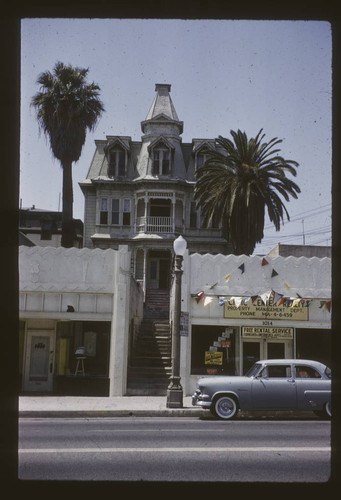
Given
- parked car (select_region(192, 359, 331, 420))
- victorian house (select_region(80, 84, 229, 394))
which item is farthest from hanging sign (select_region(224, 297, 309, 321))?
victorian house (select_region(80, 84, 229, 394))

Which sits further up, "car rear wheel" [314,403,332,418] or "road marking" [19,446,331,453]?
"road marking" [19,446,331,453]

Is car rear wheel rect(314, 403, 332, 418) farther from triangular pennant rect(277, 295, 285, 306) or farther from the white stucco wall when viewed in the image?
the white stucco wall

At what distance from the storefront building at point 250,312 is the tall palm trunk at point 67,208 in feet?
35.7

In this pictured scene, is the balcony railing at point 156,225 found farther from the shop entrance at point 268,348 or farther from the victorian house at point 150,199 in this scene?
the shop entrance at point 268,348

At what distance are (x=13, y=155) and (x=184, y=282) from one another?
1771cm

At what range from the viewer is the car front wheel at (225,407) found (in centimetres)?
1427

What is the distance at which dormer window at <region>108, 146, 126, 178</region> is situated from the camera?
121 feet

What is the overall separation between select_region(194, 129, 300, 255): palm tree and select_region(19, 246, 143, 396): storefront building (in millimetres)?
9589

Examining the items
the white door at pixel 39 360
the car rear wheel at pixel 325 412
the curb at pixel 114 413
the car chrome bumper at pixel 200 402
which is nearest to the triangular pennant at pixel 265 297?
the curb at pixel 114 413

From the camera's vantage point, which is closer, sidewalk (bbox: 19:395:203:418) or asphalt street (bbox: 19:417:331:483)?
asphalt street (bbox: 19:417:331:483)

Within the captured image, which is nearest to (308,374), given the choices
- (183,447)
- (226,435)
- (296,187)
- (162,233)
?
(226,435)

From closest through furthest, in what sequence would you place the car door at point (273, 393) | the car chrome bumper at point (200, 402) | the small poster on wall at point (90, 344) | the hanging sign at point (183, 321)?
the car door at point (273, 393) < the car chrome bumper at point (200, 402) < the hanging sign at point (183, 321) < the small poster on wall at point (90, 344)

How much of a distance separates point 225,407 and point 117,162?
991 inches

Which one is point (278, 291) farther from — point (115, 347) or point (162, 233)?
point (162, 233)
